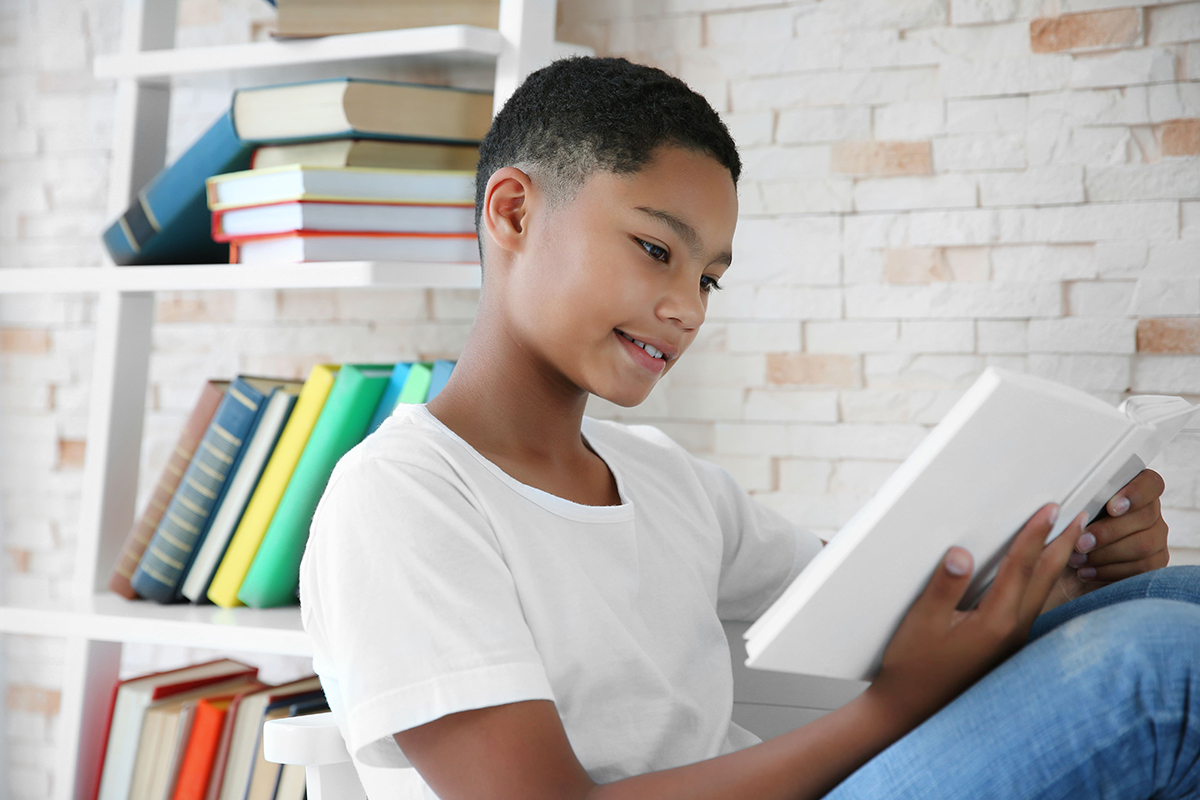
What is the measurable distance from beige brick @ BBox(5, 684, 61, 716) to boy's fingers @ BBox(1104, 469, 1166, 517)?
1573 millimetres

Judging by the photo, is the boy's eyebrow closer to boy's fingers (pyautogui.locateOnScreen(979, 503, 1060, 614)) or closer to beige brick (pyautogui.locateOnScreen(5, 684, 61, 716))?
boy's fingers (pyautogui.locateOnScreen(979, 503, 1060, 614))

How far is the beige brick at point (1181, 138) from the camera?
46.9 inches

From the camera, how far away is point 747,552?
3.50 ft

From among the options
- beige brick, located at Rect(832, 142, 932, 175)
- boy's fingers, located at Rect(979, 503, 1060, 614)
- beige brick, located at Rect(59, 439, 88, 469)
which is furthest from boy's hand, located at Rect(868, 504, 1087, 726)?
beige brick, located at Rect(59, 439, 88, 469)

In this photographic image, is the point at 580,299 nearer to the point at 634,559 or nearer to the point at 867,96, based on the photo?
the point at 634,559

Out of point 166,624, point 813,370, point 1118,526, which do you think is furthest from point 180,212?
point 1118,526

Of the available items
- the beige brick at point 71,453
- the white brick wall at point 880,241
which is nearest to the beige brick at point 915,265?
the white brick wall at point 880,241

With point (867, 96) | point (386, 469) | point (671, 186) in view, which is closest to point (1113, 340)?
point (867, 96)

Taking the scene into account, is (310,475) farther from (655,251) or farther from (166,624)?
(655,251)

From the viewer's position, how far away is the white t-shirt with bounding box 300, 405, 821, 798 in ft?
2.11

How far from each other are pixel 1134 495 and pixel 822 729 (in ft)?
1.39

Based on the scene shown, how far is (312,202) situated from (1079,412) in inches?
31.7

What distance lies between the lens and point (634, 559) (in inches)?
33.8

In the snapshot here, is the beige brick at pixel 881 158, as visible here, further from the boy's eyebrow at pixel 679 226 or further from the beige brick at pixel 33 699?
the beige brick at pixel 33 699
